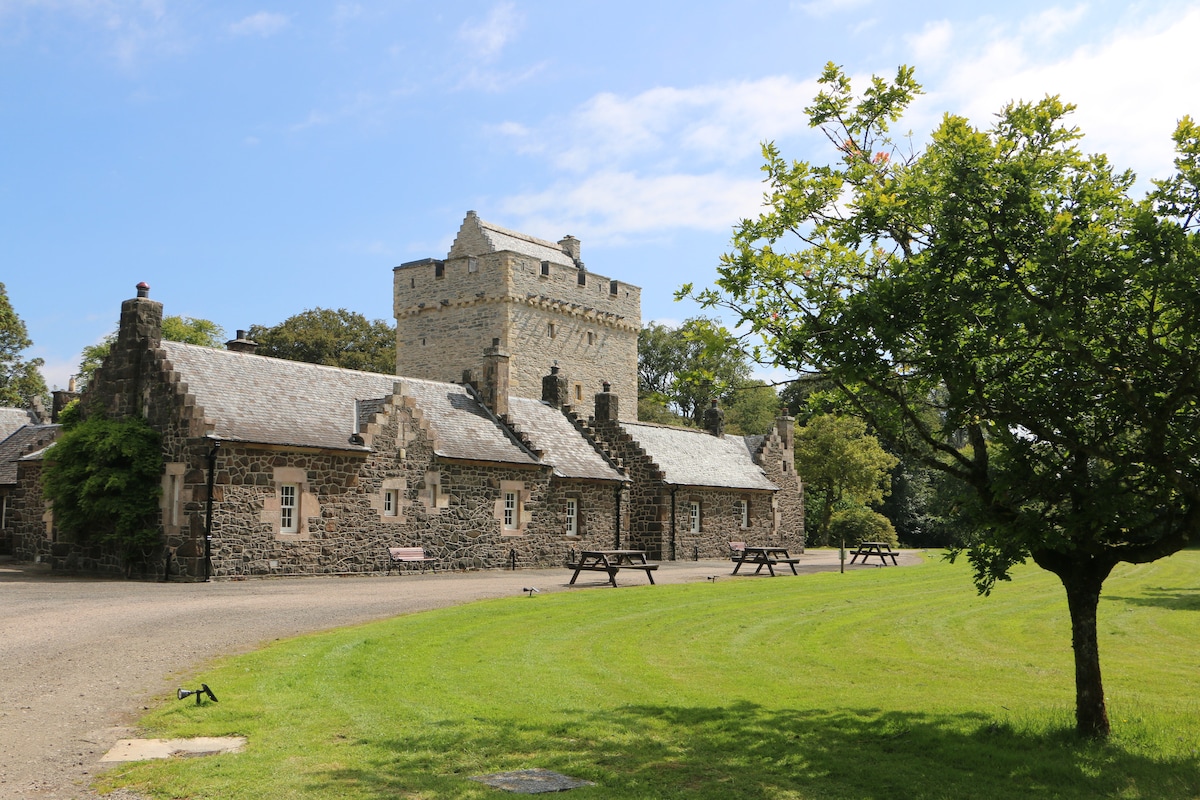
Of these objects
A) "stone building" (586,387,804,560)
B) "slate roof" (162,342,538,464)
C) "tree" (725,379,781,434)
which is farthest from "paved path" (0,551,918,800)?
"tree" (725,379,781,434)

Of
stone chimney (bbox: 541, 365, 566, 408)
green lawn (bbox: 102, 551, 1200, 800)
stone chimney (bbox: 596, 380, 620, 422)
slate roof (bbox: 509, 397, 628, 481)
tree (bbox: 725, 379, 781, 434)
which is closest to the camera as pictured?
green lawn (bbox: 102, 551, 1200, 800)

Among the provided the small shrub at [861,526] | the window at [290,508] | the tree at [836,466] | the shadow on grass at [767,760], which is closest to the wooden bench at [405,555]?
the window at [290,508]

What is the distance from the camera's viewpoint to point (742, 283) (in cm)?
920

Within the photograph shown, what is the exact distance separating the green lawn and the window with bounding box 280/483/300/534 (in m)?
10.1

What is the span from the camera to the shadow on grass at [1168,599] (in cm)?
1966

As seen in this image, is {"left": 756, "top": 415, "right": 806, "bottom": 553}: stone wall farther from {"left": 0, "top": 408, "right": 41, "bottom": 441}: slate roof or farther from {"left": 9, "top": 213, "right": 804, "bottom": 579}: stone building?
{"left": 0, "top": 408, "right": 41, "bottom": 441}: slate roof

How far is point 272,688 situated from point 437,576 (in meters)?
18.3

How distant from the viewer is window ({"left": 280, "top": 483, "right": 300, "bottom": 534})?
1022 inches

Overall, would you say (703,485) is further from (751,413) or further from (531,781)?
(751,413)

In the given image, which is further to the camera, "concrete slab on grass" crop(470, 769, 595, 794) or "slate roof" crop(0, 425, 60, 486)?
"slate roof" crop(0, 425, 60, 486)

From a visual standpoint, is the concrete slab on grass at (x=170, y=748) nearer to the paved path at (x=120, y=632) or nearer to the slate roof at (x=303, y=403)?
the paved path at (x=120, y=632)

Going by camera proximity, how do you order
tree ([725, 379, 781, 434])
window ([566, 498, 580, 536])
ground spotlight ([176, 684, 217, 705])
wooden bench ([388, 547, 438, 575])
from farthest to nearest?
tree ([725, 379, 781, 434])
window ([566, 498, 580, 536])
wooden bench ([388, 547, 438, 575])
ground spotlight ([176, 684, 217, 705])

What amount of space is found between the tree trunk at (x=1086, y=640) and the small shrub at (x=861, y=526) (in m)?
40.1

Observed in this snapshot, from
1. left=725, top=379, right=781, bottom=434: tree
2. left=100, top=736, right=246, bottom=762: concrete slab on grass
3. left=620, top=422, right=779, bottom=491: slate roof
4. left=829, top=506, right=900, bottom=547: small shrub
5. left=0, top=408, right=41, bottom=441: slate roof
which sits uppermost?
left=725, top=379, right=781, bottom=434: tree
